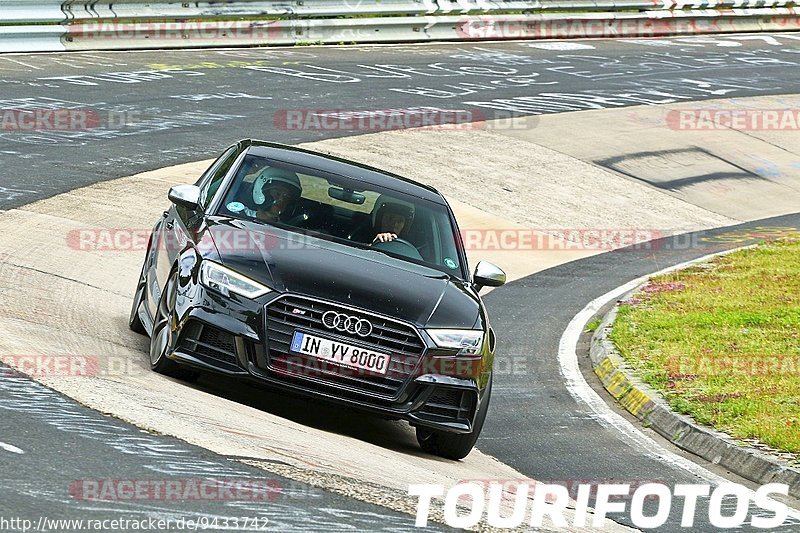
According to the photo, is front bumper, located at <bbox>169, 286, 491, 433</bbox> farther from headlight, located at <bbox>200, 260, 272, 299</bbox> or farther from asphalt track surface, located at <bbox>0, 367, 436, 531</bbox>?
asphalt track surface, located at <bbox>0, 367, 436, 531</bbox>

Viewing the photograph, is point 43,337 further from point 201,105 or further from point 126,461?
point 201,105

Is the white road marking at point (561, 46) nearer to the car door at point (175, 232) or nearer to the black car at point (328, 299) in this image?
the car door at point (175, 232)

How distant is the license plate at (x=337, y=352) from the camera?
7848 millimetres

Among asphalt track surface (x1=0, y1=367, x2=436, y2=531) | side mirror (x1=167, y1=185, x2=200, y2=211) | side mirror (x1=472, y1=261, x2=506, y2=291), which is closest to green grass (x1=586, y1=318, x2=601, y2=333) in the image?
side mirror (x1=472, y1=261, x2=506, y2=291)

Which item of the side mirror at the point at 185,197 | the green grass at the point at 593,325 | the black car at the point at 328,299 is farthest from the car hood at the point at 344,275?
the green grass at the point at 593,325

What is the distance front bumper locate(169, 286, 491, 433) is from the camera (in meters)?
7.86

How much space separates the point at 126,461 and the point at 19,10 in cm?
1642

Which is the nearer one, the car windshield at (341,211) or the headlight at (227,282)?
the headlight at (227,282)

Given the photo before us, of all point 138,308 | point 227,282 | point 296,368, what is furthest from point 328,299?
point 138,308

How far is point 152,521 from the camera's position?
18.2ft

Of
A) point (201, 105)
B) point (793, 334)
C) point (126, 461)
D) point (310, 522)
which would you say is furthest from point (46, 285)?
point (201, 105)

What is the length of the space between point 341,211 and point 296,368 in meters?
1.64

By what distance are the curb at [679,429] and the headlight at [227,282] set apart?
349cm

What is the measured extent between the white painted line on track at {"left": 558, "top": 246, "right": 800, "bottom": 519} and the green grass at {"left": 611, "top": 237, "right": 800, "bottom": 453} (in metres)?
0.38
